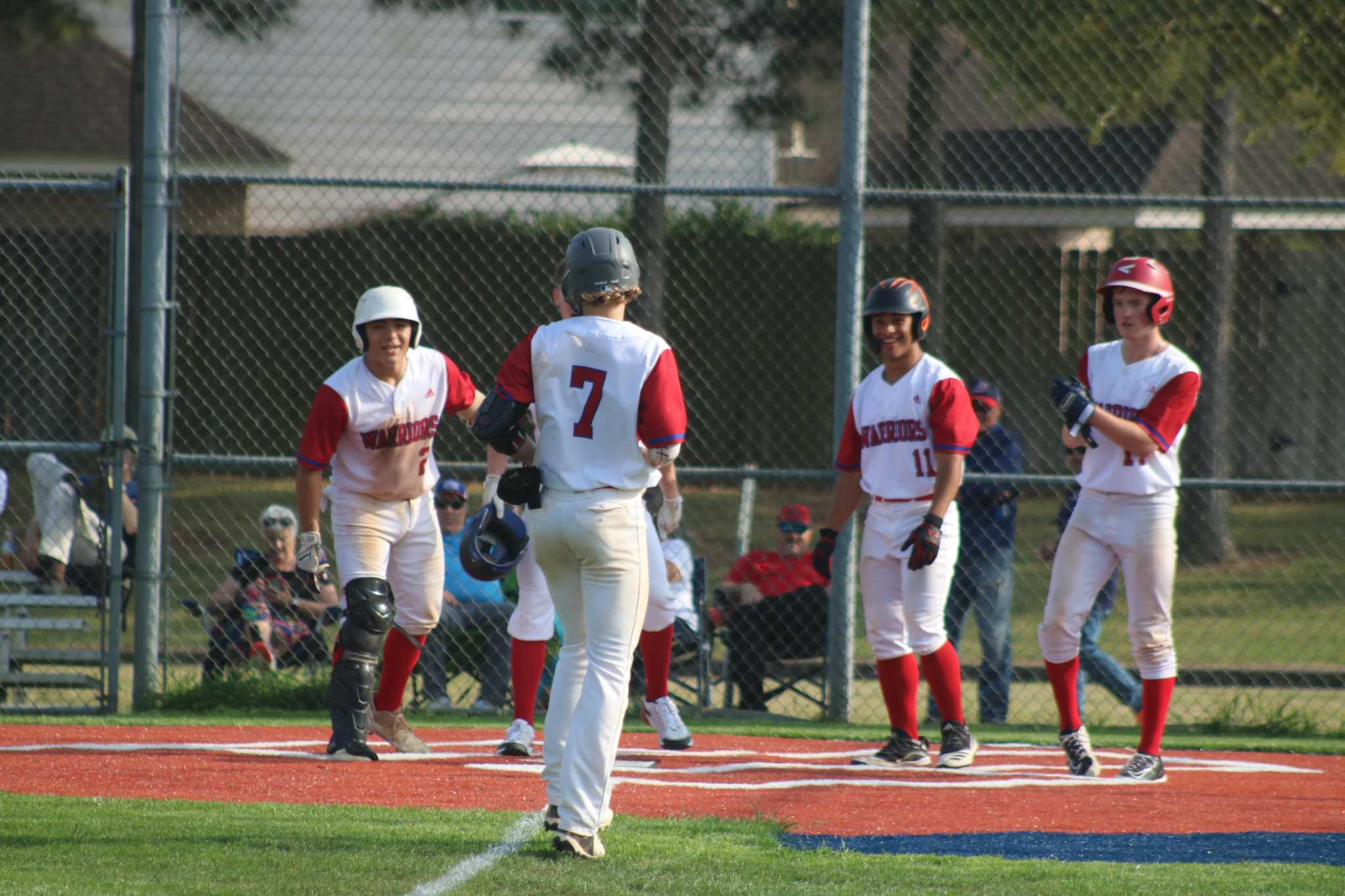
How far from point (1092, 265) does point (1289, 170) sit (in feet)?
39.2

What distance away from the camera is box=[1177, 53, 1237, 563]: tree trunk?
11.8 m

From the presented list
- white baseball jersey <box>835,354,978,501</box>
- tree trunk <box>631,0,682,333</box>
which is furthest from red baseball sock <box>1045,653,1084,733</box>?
tree trunk <box>631,0,682,333</box>

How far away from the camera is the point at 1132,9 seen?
37.3ft

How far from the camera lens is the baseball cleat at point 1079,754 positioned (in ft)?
20.2

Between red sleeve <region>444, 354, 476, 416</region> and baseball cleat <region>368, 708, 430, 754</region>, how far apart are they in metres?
1.34

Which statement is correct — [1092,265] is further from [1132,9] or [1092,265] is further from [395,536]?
[395,536]

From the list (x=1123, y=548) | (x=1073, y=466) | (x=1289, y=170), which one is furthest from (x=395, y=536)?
(x=1289, y=170)

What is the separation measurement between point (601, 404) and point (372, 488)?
6.68ft

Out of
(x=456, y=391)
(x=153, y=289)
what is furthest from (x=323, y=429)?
(x=153, y=289)

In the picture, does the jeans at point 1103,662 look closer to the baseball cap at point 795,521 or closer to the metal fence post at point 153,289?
the baseball cap at point 795,521

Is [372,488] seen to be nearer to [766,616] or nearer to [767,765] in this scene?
[767,765]

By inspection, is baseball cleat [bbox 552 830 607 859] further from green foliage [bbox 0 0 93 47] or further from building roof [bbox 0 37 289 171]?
building roof [bbox 0 37 289 171]

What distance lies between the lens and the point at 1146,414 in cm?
597

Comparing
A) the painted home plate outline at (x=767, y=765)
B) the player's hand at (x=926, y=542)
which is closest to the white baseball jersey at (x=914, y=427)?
the player's hand at (x=926, y=542)
